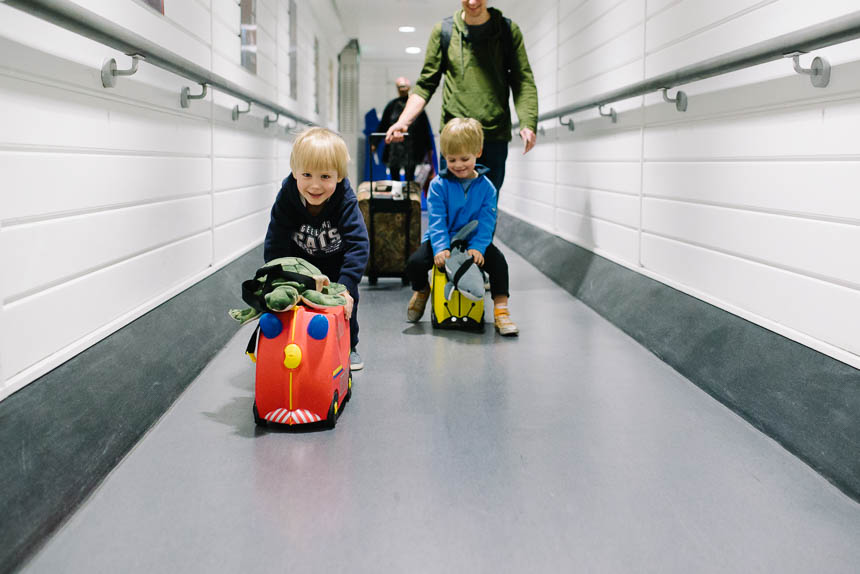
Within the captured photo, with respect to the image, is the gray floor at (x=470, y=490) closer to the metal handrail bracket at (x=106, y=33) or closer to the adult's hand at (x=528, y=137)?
the metal handrail bracket at (x=106, y=33)

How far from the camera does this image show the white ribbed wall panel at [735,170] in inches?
70.6

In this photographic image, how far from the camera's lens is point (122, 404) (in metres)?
1.82

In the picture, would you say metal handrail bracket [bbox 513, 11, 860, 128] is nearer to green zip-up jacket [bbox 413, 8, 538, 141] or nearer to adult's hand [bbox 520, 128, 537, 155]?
adult's hand [bbox 520, 128, 537, 155]

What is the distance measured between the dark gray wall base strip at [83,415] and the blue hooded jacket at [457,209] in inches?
44.3

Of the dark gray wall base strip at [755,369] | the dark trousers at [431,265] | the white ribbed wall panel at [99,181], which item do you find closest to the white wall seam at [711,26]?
the dark gray wall base strip at [755,369]

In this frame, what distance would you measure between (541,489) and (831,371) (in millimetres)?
711

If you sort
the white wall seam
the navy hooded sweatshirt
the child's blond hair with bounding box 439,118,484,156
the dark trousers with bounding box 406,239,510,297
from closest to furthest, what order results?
the white wall seam, the navy hooded sweatshirt, the child's blond hair with bounding box 439,118,484,156, the dark trousers with bounding box 406,239,510,297

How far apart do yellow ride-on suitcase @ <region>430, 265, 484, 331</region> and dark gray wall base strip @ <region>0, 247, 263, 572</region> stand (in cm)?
102

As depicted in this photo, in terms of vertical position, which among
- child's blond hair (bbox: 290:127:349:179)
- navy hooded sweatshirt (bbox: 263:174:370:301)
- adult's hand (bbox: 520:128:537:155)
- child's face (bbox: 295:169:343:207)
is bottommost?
navy hooded sweatshirt (bbox: 263:174:370:301)

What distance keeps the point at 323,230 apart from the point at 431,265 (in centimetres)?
100

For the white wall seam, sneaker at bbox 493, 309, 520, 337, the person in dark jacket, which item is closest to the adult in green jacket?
the white wall seam

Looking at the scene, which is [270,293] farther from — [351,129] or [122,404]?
[351,129]

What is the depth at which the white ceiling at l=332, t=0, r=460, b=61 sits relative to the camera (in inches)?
352

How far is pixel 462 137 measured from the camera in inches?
126
